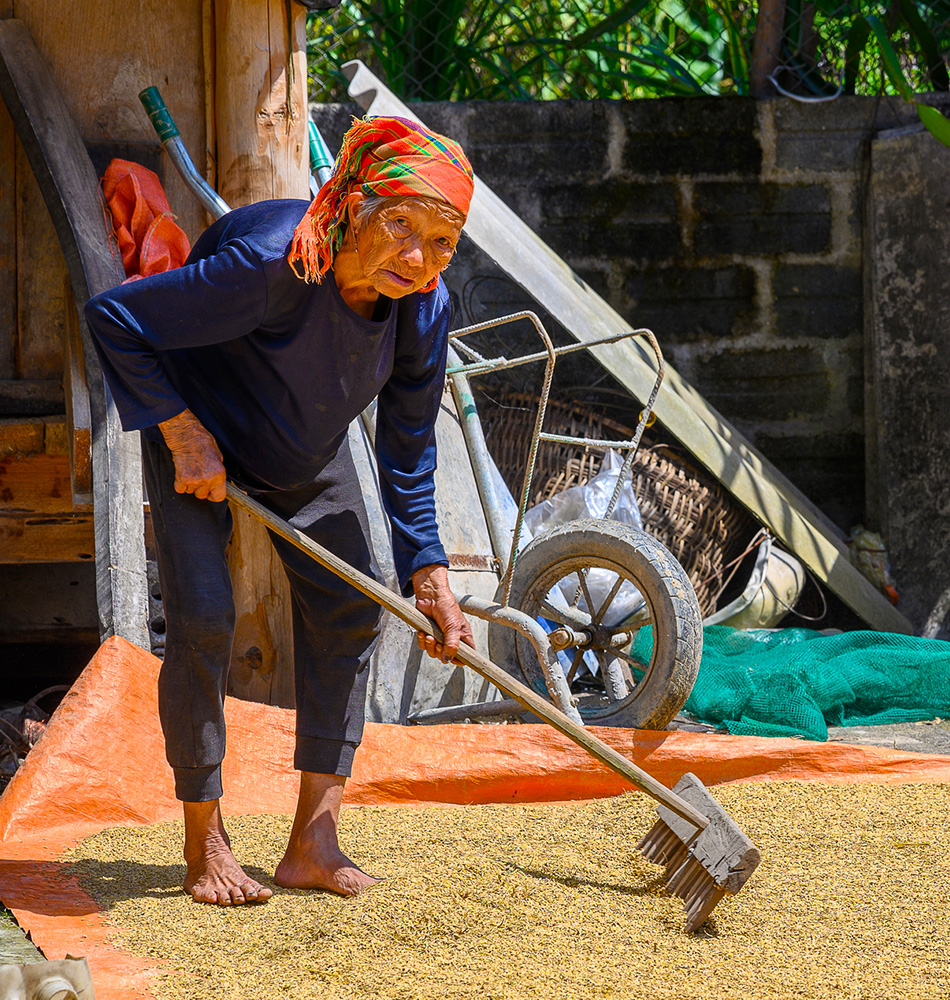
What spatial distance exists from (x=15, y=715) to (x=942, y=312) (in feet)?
11.6

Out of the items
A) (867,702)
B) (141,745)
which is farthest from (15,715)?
(867,702)

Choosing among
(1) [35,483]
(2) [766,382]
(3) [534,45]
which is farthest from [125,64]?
(2) [766,382]

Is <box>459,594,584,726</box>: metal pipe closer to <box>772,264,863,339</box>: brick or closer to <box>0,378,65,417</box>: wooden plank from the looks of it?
<box>0,378,65,417</box>: wooden plank

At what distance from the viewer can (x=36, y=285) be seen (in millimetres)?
2930

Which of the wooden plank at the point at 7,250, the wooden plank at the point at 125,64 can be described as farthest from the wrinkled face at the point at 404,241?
the wooden plank at the point at 7,250

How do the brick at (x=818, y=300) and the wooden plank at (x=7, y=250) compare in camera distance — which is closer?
the wooden plank at (x=7, y=250)

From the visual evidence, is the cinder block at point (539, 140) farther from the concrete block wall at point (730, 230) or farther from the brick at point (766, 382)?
the brick at point (766, 382)

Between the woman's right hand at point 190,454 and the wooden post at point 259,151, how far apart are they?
1.00m

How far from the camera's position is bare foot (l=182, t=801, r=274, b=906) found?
175cm

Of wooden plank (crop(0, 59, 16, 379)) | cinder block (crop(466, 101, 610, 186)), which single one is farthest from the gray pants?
cinder block (crop(466, 101, 610, 186))

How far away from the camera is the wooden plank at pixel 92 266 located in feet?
8.29

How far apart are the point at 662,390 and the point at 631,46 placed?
1.81m

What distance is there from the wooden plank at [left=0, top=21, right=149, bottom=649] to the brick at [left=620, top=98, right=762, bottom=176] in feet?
7.64

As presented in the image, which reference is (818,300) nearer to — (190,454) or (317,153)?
(317,153)
